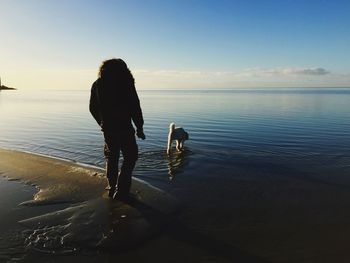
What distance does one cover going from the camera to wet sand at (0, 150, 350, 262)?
501cm

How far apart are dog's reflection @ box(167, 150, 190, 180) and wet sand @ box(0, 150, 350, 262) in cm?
168

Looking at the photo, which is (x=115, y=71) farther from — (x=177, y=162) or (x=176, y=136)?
(x=176, y=136)

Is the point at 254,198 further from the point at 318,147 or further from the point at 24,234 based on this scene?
the point at 318,147

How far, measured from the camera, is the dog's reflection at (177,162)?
9.97 metres

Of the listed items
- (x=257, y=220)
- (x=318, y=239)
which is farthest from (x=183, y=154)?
(x=318, y=239)

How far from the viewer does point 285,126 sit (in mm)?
21516

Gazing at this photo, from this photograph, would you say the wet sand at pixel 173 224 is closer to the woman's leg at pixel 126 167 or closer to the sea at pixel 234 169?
the sea at pixel 234 169

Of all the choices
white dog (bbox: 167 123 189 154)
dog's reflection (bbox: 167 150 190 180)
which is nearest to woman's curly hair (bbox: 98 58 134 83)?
dog's reflection (bbox: 167 150 190 180)

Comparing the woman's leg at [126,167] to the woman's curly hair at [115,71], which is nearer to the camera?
the woman's curly hair at [115,71]

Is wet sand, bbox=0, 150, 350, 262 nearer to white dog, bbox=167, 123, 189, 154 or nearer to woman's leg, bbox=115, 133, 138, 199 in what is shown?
woman's leg, bbox=115, 133, 138, 199

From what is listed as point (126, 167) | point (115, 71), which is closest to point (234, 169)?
point (126, 167)

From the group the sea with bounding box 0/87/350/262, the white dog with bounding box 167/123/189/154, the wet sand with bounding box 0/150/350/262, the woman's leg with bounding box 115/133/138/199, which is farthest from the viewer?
the white dog with bounding box 167/123/189/154

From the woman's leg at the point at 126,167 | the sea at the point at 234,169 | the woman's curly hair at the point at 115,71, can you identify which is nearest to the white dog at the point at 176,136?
the sea at the point at 234,169

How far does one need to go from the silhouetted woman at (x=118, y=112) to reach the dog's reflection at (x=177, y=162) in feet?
8.29
